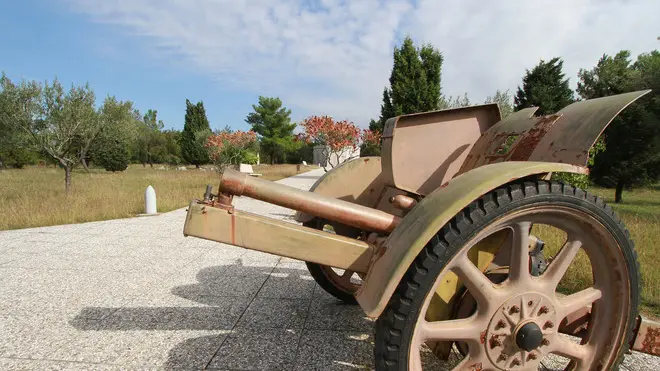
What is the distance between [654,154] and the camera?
53.1 feet

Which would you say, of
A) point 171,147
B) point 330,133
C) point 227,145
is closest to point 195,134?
point 171,147

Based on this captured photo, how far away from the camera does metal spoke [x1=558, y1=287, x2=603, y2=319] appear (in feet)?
5.83

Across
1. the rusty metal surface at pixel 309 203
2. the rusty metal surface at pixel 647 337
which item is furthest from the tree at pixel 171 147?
the rusty metal surface at pixel 647 337

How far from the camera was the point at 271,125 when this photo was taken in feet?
173

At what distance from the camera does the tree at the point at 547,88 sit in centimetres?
1936

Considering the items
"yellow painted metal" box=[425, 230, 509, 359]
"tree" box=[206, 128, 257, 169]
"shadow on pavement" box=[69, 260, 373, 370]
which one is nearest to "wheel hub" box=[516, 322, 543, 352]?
"yellow painted metal" box=[425, 230, 509, 359]

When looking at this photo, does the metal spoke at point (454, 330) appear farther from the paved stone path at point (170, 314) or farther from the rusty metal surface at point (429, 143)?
the paved stone path at point (170, 314)

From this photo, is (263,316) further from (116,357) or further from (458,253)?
(458,253)

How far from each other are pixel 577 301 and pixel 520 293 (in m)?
0.33

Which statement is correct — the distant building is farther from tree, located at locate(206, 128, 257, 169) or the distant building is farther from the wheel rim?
tree, located at locate(206, 128, 257, 169)

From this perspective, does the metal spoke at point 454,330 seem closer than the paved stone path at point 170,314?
Yes

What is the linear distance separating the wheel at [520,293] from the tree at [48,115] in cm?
1386

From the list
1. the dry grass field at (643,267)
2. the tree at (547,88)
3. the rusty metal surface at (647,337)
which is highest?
the tree at (547,88)

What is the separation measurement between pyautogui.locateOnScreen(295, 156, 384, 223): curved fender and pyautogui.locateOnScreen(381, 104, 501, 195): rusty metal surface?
2.31 feet
